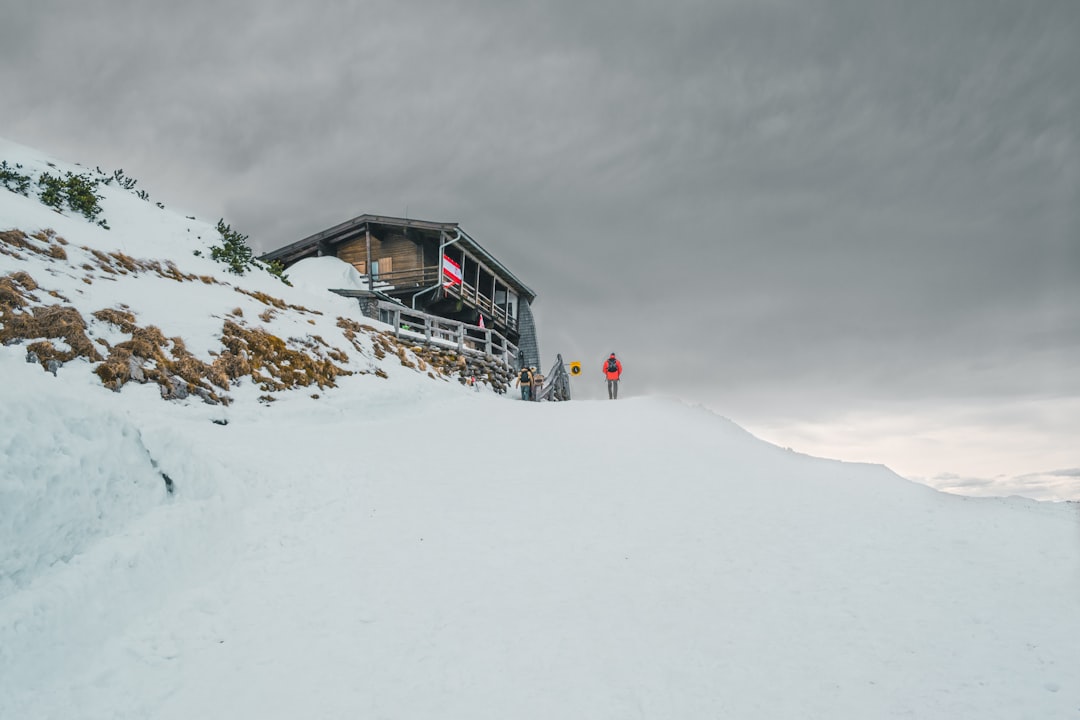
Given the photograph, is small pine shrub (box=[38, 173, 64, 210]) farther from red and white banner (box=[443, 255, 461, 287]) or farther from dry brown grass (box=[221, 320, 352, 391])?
red and white banner (box=[443, 255, 461, 287])

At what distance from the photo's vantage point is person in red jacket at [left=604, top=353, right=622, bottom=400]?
21.0 meters

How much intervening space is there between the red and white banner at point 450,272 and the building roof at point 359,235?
1.10 meters

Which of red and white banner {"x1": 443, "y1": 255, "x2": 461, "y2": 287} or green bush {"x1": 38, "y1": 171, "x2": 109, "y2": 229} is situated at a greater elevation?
red and white banner {"x1": 443, "y1": 255, "x2": 461, "y2": 287}

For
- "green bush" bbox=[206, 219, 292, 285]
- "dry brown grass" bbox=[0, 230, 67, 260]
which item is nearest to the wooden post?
"green bush" bbox=[206, 219, 292, 285]

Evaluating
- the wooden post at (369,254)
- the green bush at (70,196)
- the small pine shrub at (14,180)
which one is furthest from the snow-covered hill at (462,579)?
the wooden post at (369,254)

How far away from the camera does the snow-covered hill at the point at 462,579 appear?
4.11 m

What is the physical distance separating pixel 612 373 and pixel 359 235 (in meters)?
17.7

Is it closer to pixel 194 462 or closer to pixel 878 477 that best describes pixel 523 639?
pixel 194 462

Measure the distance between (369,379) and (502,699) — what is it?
1185 cm

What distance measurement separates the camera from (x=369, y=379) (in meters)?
14.9

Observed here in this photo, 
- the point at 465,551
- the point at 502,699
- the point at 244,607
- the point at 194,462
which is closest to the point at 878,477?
the point at 465,551

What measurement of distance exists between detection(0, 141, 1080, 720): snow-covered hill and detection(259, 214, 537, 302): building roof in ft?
61.7

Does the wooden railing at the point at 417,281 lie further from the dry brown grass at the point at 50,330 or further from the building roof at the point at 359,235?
the dry brown grass at the point at 50,330

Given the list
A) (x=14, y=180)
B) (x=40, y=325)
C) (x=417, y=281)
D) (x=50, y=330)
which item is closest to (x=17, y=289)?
(x=40, y=325)
